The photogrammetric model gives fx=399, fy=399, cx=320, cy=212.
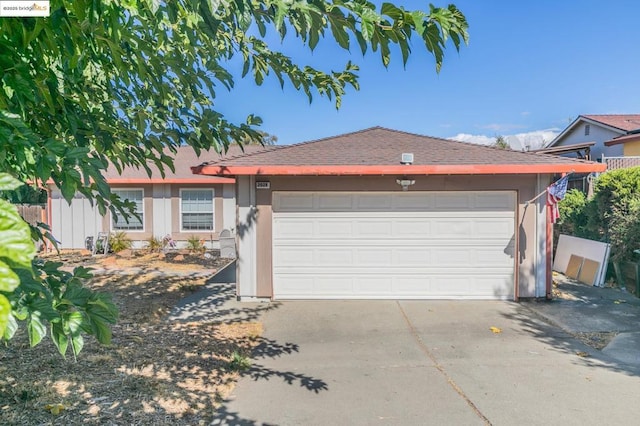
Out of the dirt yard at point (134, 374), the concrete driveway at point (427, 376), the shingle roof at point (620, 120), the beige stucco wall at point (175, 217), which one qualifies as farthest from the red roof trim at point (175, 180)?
the shingle roof at point (620, 120)

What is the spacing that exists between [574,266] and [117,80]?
1069cm

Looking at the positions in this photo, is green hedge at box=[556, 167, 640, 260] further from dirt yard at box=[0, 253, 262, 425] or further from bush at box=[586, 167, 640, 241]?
dirt yard at box=[0, 253, 262, 425]

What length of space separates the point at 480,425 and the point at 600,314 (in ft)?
15.7

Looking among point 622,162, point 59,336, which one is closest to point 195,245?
point 59,336

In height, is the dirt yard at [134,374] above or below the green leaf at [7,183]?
below

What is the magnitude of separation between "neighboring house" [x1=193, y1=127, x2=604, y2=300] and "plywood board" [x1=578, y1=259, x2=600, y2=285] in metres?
2.02

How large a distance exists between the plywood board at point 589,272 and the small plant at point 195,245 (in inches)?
451

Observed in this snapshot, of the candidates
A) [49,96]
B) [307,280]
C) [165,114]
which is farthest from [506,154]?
[49,96]

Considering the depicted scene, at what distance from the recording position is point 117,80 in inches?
111

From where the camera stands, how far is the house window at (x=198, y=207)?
582 inches

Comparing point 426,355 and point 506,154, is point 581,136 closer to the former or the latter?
point 506,154

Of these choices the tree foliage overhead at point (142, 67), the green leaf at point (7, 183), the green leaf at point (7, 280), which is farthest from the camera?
the tree foliage overhead at point (142, 67)

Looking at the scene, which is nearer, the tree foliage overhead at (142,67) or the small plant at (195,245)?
the tree foliage overhead at (142,67)

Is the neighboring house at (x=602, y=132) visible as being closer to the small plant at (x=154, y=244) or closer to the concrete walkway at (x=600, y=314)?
the concrete walkway at (x=600, y=314)
